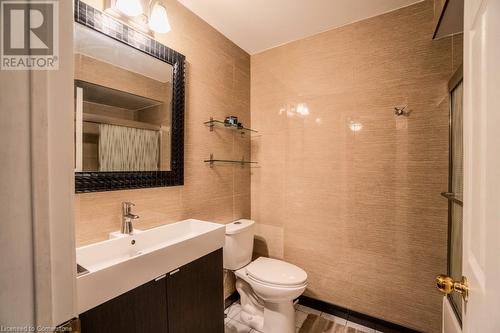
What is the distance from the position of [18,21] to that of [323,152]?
185 centimetres

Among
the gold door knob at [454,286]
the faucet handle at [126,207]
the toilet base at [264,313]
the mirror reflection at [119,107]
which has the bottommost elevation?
the toilet base at [264,313]

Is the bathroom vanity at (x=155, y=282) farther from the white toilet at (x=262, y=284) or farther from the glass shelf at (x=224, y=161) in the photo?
the glass shelf at (x=224, y=161)

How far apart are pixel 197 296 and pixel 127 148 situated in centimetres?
93

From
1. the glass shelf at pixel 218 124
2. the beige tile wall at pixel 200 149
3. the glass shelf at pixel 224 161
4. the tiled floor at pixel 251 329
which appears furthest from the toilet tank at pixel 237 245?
the glass shelf at pixel 218 124

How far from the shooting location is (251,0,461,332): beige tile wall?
5.17 ft

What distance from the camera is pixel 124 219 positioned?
125 cm

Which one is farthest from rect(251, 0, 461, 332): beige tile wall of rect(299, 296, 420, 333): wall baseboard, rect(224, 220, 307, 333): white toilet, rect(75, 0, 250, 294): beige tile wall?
rect(224, 220, 307, 333): white toilet

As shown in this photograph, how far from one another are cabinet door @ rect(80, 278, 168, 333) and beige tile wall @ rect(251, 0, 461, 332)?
1.28m

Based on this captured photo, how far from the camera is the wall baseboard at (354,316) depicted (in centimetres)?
169

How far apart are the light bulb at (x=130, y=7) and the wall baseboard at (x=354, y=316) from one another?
7.92ft

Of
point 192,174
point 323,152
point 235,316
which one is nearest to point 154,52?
point 192,174

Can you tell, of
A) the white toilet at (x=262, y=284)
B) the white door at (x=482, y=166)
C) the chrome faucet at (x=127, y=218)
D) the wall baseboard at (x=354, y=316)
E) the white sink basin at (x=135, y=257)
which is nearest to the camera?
the white door at (x=482, y=166)

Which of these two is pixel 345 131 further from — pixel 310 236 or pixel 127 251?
pixel 127 251

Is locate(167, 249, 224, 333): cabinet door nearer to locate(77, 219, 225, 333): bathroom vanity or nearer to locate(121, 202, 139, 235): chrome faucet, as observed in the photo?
locate(77, 219, 225, 333): bathroom vanity
